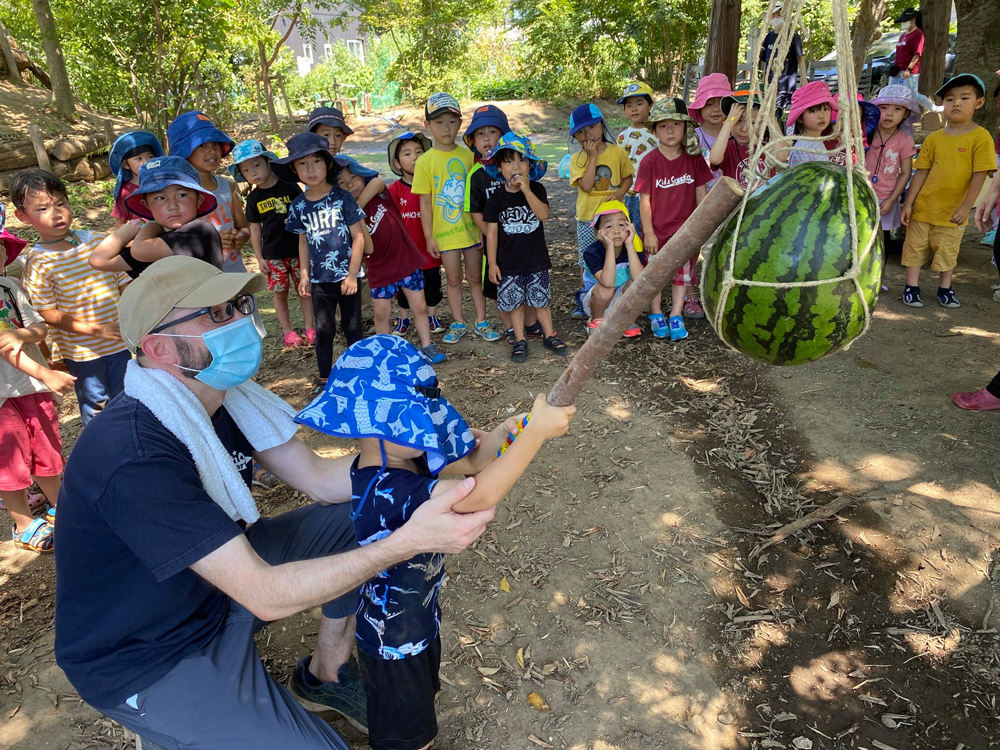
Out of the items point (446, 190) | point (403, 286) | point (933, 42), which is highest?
point (933, 42)

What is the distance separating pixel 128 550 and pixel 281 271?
4.21 m

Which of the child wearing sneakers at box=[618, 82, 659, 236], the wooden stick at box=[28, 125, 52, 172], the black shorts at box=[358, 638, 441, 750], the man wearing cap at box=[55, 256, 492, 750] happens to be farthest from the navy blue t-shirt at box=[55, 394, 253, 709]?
the wooden stick at box=[28, 125, 52, 172]

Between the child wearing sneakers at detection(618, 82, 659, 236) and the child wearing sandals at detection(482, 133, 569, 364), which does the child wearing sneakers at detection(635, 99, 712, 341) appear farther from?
the child wearing sandals at detection(482, 133, 569, 364)

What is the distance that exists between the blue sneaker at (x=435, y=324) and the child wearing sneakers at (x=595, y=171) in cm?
159

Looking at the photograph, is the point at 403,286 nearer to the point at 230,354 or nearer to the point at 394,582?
the point at 230,354

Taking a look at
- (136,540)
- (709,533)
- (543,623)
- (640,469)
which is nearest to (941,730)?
(709,533)

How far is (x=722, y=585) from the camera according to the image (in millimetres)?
3193

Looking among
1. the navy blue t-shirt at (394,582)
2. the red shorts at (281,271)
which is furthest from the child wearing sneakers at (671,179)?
the navy blue t-shirt at (394,582)

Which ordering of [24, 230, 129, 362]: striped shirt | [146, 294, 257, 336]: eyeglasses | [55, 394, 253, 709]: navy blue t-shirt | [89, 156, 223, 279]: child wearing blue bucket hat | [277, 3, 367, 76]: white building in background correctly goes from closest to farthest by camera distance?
1. [55, 394, 253, 709]: navy blue t-shirt
2. [146, 294, 257, 336]: eyeglasses
3. [24, 230, 129, 362]: striped shirt
4. [89, 156, 223, 279]: child wearing blue bucket hat
5. [277, 3, 367, 76]: white building in background

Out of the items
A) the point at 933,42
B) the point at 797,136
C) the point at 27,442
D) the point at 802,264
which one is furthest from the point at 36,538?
the point at 933,42

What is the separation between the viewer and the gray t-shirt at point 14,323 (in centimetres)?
346

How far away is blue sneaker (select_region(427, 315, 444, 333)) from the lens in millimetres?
6387

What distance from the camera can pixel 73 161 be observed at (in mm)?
11219

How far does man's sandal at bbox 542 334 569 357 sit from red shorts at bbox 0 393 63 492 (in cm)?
360
